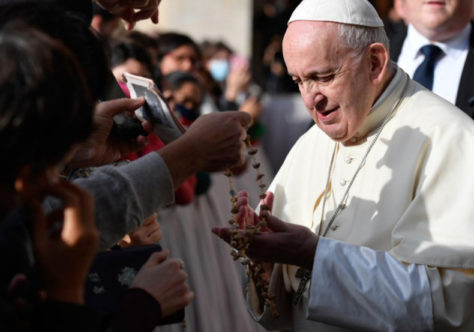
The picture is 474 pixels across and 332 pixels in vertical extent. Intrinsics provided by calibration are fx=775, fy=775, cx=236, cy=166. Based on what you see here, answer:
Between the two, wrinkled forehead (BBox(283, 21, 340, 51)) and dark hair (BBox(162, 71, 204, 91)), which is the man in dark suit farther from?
dark hair (BBox(162, 71, 204, 91))

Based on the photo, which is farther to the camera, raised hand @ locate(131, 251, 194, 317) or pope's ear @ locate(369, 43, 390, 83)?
pope's ear @ locate(369, 43, 390, 83)

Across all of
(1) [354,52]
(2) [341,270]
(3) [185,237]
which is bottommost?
(3) [185,237]

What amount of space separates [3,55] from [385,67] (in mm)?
1782

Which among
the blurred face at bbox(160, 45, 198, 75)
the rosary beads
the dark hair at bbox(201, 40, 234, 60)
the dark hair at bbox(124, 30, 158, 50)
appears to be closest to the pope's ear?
the rosary beads

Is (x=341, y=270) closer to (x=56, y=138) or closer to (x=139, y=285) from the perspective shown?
(x=139, y=285)

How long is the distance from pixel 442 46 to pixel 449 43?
0.05m

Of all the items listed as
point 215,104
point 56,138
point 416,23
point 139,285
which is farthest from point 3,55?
point 215,104

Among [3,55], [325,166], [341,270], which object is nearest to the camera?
[3,55]

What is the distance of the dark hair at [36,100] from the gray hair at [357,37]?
1.42 metres

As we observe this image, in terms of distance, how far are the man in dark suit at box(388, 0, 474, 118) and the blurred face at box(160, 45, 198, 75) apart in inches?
102

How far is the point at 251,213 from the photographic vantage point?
2.96 m

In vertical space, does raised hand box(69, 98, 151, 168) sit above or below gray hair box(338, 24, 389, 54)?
below

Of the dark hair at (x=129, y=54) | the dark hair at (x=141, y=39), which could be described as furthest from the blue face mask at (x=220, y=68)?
the dark hair at (x=129, y=54)

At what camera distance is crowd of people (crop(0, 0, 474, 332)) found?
1800 mm
